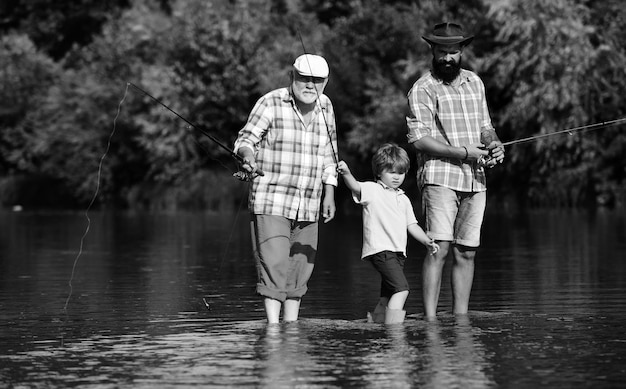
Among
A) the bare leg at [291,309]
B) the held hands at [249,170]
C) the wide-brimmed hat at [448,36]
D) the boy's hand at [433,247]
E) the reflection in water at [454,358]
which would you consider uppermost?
the wide-brimmed hat at [448,36]

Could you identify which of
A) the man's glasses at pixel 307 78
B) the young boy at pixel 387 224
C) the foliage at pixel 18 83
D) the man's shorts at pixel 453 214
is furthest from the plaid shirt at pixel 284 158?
the foliage at pixel 18 83

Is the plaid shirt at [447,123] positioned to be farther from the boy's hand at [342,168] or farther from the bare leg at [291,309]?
the bare leg at [291,309]

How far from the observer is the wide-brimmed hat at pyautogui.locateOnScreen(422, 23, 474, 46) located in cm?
1010

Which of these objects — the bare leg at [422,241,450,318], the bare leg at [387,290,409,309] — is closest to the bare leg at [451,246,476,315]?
the bare leg at [422,241,450,318]

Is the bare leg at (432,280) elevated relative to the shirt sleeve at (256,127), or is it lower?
lower

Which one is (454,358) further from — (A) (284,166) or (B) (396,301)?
(A) (284,166)

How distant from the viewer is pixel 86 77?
57375 mm

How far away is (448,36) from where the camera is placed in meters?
10.1

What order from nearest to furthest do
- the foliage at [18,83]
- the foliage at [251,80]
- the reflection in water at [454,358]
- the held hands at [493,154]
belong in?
the reflection in water at [454,358]
the held hands at [493,154]
the foliage at [251,80]
the foliage at [18,83]

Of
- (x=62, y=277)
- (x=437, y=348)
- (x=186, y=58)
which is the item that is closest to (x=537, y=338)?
(x=437, y=348)

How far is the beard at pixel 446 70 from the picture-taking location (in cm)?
1020

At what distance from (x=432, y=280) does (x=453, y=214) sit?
1.52 feet

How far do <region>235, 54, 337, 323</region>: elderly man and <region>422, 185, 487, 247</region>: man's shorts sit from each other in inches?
30.9

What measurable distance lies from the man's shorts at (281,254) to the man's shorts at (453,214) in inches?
33.5
